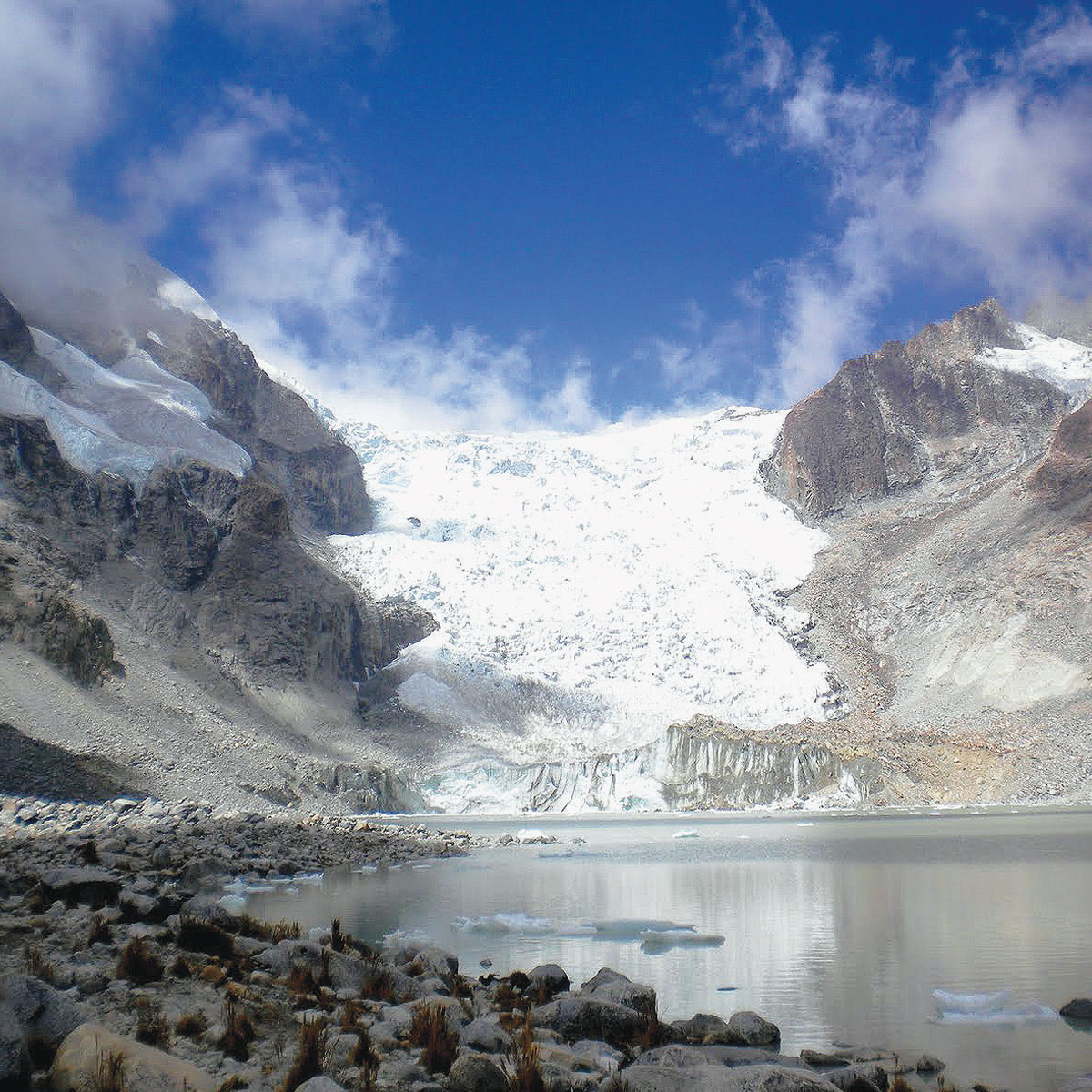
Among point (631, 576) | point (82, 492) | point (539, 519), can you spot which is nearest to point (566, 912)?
point (82, 492)

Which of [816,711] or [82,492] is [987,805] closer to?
[816,711]

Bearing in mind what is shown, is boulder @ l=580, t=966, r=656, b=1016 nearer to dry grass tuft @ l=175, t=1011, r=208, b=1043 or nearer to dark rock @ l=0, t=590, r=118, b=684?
dry grass tuft @ l=175, t=1011, r=208, b=1043

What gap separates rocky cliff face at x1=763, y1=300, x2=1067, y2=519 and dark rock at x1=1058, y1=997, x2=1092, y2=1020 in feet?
436

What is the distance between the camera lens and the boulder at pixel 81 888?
1300cm

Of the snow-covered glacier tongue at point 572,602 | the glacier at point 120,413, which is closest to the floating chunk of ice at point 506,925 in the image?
the snow-covered glacier tongue at point 572,602

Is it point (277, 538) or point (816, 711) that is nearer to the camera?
point (277, 538)

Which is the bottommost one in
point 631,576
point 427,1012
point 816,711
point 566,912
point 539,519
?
point 427,1012

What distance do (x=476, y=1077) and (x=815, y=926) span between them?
12.2 m

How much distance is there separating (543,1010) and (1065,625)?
86.1m

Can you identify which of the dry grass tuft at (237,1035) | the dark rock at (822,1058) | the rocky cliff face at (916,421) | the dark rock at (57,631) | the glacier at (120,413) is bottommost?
the dry grass tuft at (237,1035)

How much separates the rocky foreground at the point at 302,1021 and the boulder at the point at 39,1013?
0.04ft

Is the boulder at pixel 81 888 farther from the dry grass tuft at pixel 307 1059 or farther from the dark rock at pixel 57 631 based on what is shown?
the dark rock at pixel 57 631

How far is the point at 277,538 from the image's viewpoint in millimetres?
98375

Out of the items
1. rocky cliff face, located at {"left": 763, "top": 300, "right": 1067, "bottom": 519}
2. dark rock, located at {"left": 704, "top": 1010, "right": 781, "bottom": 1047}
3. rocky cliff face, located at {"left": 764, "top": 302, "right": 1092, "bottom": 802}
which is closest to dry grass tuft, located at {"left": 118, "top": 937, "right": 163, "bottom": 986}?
dark rock, located at {"left": 704, "top": 1010, "right": 781, "bottom": 1047}
